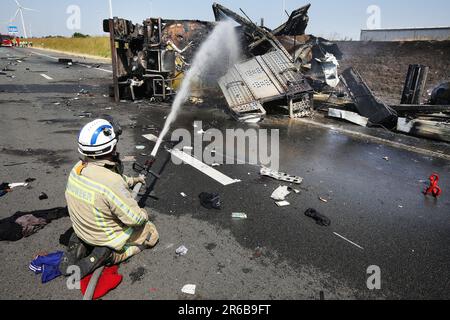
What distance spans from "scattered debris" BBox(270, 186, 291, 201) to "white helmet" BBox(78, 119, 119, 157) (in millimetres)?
2760

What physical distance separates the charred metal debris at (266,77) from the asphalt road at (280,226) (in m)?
1.99

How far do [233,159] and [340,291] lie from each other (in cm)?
368

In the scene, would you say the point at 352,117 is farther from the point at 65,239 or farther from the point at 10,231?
the point at 10,231

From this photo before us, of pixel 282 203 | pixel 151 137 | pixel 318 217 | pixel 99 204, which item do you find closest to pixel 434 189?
pixel 318 217

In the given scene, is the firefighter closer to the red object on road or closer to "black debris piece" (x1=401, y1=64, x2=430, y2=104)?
the red object on road

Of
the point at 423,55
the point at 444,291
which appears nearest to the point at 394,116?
the point at 444,291

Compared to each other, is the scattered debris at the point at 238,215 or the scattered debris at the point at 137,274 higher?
the scattered debris at the point at 238,215

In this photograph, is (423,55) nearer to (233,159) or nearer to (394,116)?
(394,116)

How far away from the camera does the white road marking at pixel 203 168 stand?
529cm

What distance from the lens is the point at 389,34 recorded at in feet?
103

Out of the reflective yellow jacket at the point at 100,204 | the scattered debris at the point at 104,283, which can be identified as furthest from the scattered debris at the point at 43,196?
the scattered debris at the point at 104,283

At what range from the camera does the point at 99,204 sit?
8.81 ft

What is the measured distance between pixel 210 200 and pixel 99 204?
206 centimetres

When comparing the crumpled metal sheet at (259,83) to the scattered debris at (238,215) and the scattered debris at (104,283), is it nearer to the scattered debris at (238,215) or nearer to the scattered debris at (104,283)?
the scattered debris at (238,215)
